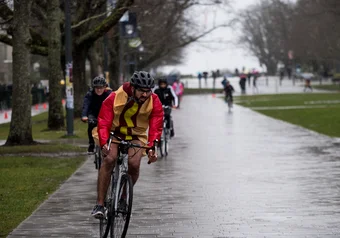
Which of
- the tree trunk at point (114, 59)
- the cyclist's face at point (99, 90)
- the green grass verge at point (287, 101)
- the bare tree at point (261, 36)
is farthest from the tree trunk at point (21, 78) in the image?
the bare tree at point (261, 36)

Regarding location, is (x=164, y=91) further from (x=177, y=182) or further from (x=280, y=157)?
(x=177, y=182)

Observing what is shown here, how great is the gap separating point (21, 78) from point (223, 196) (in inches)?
424

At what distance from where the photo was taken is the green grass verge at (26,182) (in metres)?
12.8

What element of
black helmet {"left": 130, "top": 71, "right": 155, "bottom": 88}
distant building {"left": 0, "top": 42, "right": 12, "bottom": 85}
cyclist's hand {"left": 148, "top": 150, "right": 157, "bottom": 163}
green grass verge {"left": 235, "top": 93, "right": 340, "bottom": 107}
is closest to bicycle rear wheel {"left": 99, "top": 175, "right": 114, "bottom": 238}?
cyclist's hand {"left": 148, "top": 150, "right": 157, "bottom": 163}

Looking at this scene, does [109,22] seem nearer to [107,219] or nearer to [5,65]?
[107,219]

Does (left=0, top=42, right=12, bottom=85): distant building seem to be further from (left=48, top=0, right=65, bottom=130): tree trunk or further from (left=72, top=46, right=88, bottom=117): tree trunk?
(left=48, top=0, right=65, bottom=130): tree trunk

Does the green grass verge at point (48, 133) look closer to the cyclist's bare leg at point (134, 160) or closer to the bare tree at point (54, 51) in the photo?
the bare tree at point (54, 51)

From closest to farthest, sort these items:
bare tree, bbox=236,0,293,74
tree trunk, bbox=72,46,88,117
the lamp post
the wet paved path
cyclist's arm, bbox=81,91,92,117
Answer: the wet paved path, cyclist's arm, bbox=81,91,92,117, the lamp post, tree trunk, bbox=72,46,88,117, bare tree, bbox=236,0,293,74

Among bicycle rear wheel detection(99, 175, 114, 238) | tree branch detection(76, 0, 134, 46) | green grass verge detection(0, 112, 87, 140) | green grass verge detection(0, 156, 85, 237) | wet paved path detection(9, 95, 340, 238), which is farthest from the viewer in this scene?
tree branch detection(76, 0, 134, 46)

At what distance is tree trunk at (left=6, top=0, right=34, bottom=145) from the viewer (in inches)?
944

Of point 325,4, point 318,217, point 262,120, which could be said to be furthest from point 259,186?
point 325,4

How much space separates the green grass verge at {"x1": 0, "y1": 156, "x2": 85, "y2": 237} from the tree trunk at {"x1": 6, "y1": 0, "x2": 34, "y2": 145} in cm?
277

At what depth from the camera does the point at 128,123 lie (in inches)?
413

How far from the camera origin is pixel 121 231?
10102 mm
